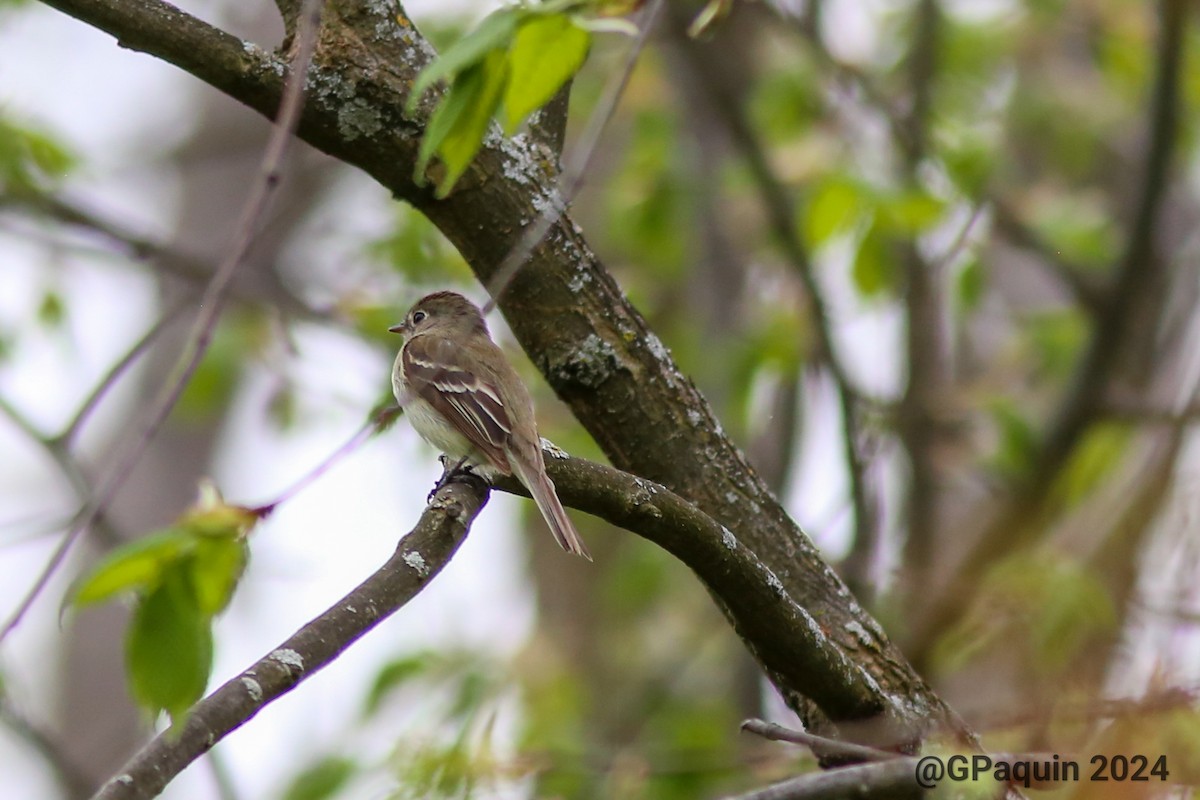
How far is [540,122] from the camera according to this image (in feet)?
12.3

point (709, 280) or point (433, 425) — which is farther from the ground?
point (709, 280)

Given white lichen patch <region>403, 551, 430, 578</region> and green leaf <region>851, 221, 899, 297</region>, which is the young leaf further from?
green leaf <region>851, 221, 899, 297</region>

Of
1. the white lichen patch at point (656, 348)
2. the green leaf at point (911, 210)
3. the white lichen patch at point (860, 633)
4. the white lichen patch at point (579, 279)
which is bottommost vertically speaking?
the white lichen patch at point (860, 633)

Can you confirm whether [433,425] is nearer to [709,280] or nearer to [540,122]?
[540,122]

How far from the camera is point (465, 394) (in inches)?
209

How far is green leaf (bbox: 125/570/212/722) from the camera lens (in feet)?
6.11

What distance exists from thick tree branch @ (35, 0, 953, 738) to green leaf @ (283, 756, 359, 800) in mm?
3120

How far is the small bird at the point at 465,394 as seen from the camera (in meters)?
4.44

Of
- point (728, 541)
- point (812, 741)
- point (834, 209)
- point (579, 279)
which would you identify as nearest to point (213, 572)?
point (812, 741)

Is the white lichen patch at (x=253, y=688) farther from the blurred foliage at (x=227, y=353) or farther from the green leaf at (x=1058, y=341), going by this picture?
the green leaf at (x=1058, y=341)

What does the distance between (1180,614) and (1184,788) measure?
166 centimetres

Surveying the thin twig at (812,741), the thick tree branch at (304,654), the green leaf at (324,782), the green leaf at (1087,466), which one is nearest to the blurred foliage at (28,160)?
the green leaf at (324,782)

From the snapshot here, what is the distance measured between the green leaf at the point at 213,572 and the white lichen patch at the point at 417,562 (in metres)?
0.85

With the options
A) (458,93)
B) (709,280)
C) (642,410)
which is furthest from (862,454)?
(458,93)
